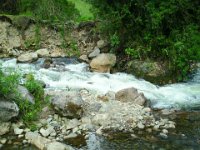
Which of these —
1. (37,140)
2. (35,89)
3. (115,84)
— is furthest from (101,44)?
(37,140)

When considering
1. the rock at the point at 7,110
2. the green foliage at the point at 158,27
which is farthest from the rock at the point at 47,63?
the rock at the point at 7,110

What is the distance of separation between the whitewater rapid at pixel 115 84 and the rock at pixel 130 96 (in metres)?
0.37

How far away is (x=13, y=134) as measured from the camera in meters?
7.07

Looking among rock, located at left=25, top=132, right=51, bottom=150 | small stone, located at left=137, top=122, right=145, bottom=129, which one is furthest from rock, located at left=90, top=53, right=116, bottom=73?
rock, located at left=25, top=132, right=51, bottom=150

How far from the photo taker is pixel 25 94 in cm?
780

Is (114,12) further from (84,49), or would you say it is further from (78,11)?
(78,11)

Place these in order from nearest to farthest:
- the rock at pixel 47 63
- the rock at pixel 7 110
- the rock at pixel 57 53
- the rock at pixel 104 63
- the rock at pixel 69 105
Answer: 1. the rock at pixel 7 110
2. the rock at pixel 69 105
3. the rock at pixel 104 63
4. the rock at pixel 47 63
5. the rock at pixel 57 53

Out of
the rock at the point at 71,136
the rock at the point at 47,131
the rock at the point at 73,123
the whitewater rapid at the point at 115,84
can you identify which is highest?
the whitewater rapid at the point at 115,84

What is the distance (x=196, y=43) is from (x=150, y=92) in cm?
186

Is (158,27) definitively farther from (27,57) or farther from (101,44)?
(27,57)

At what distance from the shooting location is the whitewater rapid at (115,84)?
351 inches

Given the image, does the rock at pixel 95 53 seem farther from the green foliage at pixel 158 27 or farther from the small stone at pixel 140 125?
the small stone at pixel 140 125

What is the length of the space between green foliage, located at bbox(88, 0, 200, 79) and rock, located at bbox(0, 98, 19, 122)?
166 inches

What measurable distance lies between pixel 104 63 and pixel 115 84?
127 cm
